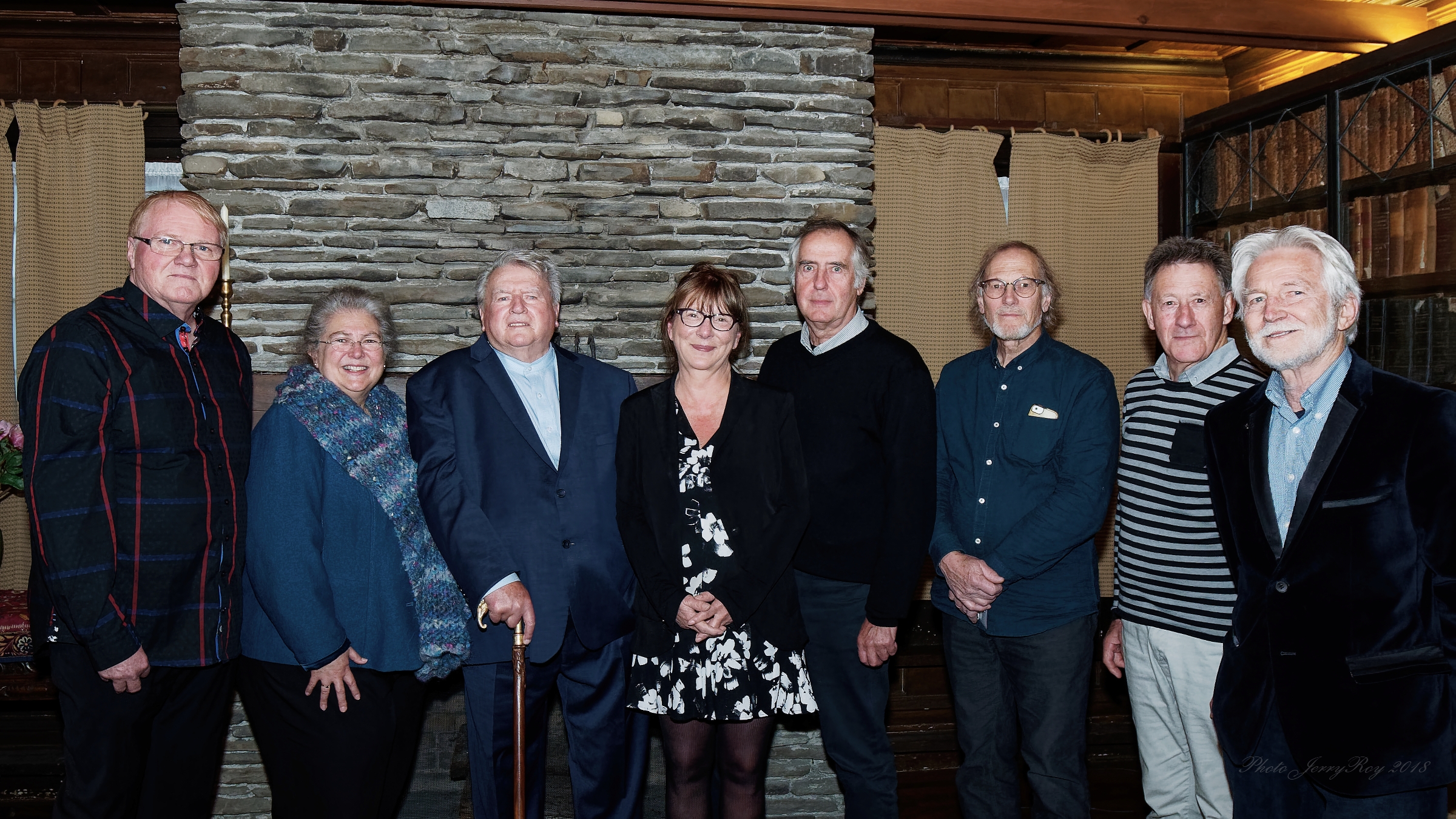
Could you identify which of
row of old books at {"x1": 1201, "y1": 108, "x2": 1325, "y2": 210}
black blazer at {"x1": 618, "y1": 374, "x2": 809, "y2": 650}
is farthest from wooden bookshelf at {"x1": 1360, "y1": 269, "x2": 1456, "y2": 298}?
black blazer at {"x1": 618, "y1": 374, "x2": 809, "y2": 650}

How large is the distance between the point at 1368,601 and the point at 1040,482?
2.59ft

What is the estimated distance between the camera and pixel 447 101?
11.5 ft

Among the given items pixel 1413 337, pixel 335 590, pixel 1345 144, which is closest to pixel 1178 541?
pixel 335 590

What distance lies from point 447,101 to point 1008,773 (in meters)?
2.89

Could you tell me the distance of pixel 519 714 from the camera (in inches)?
88.5

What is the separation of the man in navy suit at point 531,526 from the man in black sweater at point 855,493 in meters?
0.49

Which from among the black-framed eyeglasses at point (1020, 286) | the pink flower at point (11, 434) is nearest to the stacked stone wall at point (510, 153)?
the pink flower at point (11, 434)

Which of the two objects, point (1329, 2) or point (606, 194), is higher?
point (1329, 2)

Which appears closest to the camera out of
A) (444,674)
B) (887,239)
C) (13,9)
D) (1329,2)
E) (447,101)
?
(444,674)

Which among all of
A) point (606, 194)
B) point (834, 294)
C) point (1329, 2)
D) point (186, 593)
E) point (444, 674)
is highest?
point (1329, 2)

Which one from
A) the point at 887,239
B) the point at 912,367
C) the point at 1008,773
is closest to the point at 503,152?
the point at 912,367

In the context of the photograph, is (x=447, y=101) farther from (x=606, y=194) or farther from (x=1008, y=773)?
(x=1008, y=773)

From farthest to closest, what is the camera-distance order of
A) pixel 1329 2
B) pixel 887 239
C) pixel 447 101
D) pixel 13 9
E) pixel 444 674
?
1. pixel 887 239
2. pixel 13 9
3. pixel 1329 2
4. pixel 447 101
5. pixel 444 674

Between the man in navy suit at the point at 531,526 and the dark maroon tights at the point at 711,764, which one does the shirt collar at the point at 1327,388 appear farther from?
the man in navy suit at the point at 531,526
